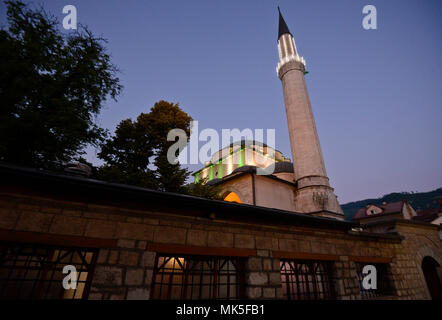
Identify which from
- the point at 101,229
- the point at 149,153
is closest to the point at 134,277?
the point at 101,229

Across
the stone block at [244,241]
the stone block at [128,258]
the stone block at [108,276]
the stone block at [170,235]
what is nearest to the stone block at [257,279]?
the stone block at [244,241]

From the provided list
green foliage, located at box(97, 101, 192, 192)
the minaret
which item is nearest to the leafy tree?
green foliage, located at box(97, 101, 192, 192)

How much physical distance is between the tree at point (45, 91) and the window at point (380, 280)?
468 inches

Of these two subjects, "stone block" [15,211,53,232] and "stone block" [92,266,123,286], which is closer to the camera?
"stone block" [15,211,53,232]

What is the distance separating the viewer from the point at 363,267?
6535 millimetres

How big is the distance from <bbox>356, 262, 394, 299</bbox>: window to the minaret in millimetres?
6941

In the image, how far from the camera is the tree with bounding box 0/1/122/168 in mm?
7902

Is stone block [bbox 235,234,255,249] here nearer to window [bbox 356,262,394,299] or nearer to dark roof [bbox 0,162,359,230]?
dark roof [bbox 0,162,359,230]

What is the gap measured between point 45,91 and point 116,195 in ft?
26.7

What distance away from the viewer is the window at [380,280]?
257 inches

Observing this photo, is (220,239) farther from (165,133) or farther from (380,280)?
(165,133)

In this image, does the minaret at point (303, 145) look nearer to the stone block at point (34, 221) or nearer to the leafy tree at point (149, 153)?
the leafy tree at point (149, 153)

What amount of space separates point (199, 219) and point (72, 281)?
225 centimetres

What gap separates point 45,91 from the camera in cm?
864
